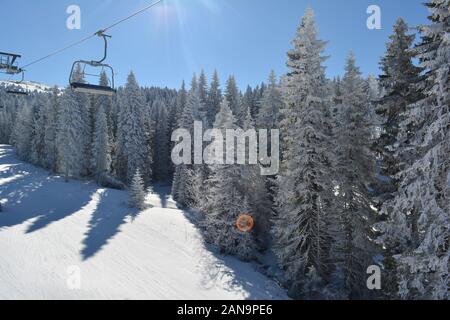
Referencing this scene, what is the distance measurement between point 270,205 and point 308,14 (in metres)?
14.7

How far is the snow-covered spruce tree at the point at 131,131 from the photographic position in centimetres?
4703

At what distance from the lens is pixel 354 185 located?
58.0 ft

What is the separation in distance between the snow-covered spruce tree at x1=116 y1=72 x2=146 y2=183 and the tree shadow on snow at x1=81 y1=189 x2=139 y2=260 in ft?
27.2

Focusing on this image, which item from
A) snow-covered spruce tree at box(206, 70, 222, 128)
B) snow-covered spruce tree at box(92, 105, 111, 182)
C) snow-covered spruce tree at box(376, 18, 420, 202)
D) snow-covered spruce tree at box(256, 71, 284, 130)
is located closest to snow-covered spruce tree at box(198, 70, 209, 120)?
snow-covered spruce tree at box(206, 70, 222, 128)

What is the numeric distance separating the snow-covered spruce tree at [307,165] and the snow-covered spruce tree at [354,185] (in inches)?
33.9

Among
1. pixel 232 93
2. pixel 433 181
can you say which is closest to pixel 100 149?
pixel 232 93

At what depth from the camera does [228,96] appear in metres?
54.6

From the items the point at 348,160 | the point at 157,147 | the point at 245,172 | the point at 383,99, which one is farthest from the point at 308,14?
the point at 157,147

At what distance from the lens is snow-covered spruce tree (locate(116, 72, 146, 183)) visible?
47.0 meters

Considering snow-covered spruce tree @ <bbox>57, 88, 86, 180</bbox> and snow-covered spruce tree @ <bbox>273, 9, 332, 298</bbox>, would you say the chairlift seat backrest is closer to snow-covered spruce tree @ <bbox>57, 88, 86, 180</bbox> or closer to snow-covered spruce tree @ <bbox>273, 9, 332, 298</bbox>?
snow-covered spruce tree @ <bbox>273, 9, 332, 298</bbox>

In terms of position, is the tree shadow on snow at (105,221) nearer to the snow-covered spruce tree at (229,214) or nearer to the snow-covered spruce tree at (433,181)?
the snow-covered spruce tree at (229,214)

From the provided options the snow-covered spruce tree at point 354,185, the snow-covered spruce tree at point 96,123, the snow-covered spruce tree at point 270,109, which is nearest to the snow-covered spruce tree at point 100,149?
the snow-covered spruce tree at point 96,123

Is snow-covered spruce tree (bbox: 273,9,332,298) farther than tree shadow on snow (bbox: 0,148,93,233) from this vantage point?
No

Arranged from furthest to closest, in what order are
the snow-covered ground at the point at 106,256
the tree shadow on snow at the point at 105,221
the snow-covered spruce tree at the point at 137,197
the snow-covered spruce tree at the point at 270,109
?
the snow-covered spruce tree at the point at 270,109
the snow-covered spruce tree at the point at 137,197
the tree shadow on snow at the point at 105,221
the snow-covered ground at the point at 106,256
